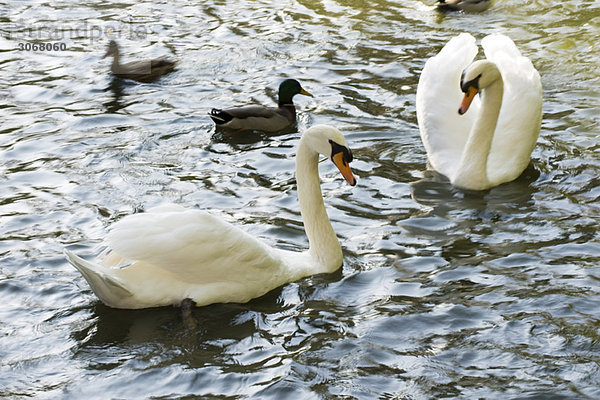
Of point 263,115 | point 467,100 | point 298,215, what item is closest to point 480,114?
point 467,100

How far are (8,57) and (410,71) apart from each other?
5.06 meters

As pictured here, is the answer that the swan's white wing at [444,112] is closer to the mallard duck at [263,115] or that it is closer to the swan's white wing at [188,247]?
the mallard duck at [263,115]

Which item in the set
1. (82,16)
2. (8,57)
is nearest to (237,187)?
(8,57)

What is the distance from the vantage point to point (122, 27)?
13141 millimetres

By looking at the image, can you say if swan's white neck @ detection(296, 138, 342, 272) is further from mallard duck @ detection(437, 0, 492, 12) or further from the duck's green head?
mallard duck @ detection(437, 0, 492, 12)

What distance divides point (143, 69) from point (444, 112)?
4.05 m

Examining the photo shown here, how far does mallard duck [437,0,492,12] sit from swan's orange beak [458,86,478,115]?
570 centimetres

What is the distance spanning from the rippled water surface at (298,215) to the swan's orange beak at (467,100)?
0.66 meters

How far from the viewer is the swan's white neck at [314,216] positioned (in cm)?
639

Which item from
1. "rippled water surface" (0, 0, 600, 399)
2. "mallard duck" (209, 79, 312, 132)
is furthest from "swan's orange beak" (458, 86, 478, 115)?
"mallard duck" (209, 79, 312, 132)

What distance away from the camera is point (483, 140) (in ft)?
25.5

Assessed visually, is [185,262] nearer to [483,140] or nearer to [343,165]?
[343,165]

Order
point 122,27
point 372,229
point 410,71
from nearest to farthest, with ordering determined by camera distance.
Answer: point 372,229
point 410,71
point 122,27

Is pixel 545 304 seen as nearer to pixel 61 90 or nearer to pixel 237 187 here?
pixel 237 187
